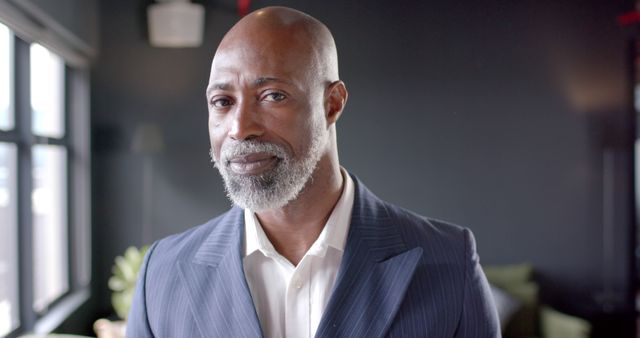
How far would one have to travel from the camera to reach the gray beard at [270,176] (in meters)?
0.54

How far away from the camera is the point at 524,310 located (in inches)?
106

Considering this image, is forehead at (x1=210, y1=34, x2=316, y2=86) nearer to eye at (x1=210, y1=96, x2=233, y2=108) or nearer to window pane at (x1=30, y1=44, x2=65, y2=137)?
eye at (x1=210, y1=96, x2=233, y2=108)

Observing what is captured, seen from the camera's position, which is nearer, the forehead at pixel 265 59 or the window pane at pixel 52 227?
the forehead at pixel 265 59

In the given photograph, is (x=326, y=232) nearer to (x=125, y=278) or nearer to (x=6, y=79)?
(x=6, y=79)

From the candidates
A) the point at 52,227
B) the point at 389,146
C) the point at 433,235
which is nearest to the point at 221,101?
the point at 433,235

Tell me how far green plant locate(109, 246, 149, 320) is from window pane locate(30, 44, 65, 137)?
0.58m

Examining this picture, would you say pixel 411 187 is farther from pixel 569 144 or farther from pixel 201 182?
pixel 569 144

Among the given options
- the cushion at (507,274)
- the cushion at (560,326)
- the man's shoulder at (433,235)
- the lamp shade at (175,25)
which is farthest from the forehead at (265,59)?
the cushion at (560,326)

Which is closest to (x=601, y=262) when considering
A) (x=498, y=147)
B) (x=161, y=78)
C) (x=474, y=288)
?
(x=498, y=147)

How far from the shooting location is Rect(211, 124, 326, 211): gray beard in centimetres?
54

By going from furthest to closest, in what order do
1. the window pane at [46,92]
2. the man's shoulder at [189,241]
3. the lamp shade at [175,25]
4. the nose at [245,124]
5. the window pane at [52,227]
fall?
1. the window pane at [52,227]
2. the lamp shade at [175,25]
3. the window pane at [46,92]
4. the man's shoulder at [189,241]
5. the nose at [245,124]

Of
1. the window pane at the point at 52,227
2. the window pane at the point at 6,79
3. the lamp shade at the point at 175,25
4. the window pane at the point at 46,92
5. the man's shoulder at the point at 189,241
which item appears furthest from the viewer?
the window pane at the point at 52,227

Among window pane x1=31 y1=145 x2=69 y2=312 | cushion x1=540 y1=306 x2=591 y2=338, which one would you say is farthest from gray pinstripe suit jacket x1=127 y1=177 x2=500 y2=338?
cushion x1=540 y1=306 x2=591 y2=338

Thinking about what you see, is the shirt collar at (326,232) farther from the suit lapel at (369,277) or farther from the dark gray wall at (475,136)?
the dark gray wall at (475,136)
